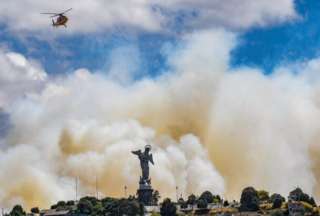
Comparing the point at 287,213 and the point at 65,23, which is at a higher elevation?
the point at 65,23

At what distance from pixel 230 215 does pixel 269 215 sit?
11918 millimetres

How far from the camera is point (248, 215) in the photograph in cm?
19550

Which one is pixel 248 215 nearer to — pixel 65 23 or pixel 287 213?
pixel 287 213

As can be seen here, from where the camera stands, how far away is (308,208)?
19825cm

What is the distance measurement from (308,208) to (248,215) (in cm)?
1719

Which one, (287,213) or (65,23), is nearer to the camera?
(65,23)

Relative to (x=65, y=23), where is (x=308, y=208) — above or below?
below

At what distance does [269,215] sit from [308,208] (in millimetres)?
13244

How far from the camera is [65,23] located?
127 meters

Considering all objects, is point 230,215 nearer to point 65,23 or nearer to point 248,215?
point 248,215

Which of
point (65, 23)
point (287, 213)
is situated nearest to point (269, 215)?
point (287, 213)

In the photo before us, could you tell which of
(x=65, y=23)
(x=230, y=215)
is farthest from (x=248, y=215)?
(x=65, y=23)

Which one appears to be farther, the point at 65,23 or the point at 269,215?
the point at 269,215

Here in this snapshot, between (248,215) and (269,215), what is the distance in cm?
622
